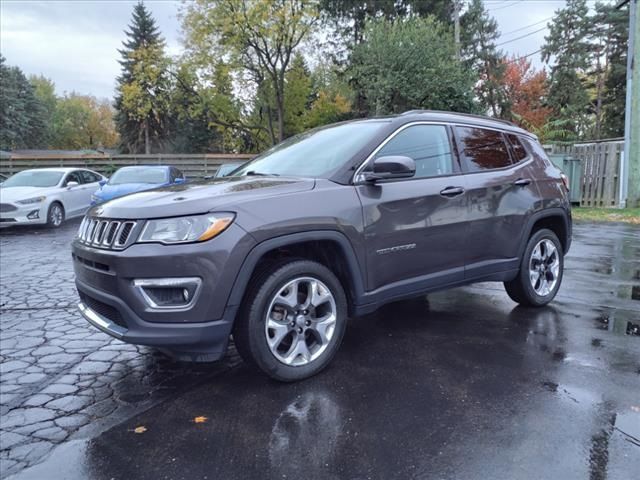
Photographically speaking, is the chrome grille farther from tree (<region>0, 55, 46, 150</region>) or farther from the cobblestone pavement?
tree (<region>0, 55, 46, 150</region>)

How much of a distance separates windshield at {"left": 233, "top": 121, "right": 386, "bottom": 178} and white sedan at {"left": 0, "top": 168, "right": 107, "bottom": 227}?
30.3ft

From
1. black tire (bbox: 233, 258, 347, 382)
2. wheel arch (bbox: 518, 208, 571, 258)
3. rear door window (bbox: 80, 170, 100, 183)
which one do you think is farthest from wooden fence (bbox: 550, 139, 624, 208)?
rear door window (bbox: 80, 170, 100, 183)

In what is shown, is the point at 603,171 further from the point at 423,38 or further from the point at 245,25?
the point at 245,25

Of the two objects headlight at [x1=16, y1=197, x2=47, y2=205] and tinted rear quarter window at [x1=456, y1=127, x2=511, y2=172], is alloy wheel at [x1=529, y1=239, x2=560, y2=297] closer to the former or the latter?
tinted rear quarter window at [x1=456, y1=127, x2=511, y2=172]

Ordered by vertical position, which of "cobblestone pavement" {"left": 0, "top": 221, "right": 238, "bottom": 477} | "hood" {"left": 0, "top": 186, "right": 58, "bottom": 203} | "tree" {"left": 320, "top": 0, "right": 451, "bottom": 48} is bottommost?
"cobblestone pavement" {"left": 0, "top": 221, "right": 238, "bottom": 477}

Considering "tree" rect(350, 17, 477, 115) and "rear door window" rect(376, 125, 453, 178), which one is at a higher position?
"tree" rect(350, 17, 477, 115)

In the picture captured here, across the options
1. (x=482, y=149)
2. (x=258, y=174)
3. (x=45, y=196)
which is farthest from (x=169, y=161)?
(x=482, y=149)

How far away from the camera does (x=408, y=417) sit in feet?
9.72

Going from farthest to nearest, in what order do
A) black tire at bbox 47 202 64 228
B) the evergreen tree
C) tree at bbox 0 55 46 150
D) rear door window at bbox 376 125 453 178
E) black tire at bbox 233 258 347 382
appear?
tree at bbox 0 55 46 150, the evergreen tree, black tire at bbox 47 202 64 228, rear door window at bbox 376 125 453 178, black tire at bbox 233 258 347 382

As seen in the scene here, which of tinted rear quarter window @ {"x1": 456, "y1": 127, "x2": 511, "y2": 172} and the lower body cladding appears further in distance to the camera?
tinted rear quarter window @ {"x1": 456, "y1": 127, "x2": 511, "y2": 172}

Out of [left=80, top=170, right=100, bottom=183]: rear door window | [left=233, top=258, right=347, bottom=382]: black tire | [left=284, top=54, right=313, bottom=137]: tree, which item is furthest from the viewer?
[left=284, top=54, right=313, bottom=137]: tree

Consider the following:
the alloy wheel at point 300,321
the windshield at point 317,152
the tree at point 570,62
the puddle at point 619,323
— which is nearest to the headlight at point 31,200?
the windshield at point 317,152

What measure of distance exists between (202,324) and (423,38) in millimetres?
19135

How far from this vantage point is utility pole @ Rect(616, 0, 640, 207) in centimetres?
1355
